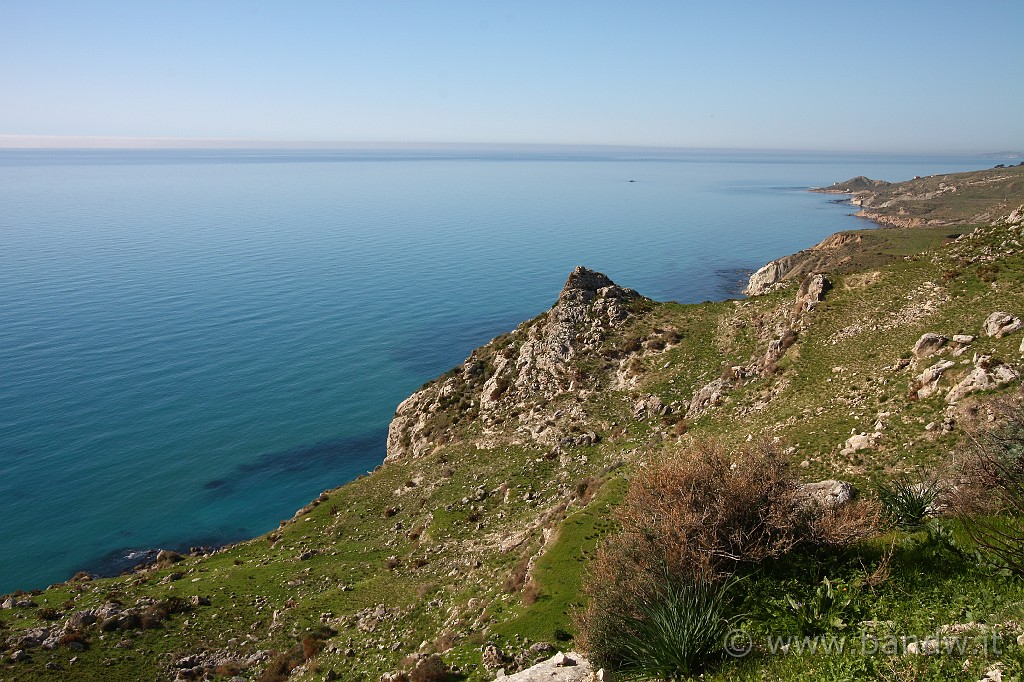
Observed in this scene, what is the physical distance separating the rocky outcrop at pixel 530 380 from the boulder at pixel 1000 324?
2424 centimetres

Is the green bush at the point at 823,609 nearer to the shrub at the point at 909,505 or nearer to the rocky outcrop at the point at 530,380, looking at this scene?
the shrub at the point at 909,505

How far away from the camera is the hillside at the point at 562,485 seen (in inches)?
858

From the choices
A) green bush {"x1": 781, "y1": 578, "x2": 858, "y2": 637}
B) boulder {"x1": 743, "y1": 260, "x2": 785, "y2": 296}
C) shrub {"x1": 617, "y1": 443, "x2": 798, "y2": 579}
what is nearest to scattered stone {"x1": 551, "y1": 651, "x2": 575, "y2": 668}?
shrub {"x1": 617, "y1": 443, "x2": 798, "y2": 579}

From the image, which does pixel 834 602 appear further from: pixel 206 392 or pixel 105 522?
pixel 206 392

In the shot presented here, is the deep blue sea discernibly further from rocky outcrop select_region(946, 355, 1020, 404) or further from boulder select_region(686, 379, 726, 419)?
rocky outcrop select_region(946, 355, 1020, 404)

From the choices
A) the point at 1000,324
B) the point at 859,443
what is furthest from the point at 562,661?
the point at 1000,324

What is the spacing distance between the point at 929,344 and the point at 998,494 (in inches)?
705

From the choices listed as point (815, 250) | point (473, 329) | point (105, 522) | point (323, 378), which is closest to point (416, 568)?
point (105, 522)

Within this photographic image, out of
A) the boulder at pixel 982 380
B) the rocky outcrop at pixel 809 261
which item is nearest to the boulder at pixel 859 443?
the boulder at pixel 982 380

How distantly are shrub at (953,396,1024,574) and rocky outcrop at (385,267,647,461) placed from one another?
27042 millimetres

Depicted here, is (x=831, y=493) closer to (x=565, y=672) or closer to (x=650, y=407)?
(x=565, y=672)

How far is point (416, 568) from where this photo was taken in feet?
105

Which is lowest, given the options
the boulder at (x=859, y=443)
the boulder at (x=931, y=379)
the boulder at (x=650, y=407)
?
the boulder at (x=650, y=407)

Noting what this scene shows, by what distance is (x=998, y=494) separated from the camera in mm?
15070
